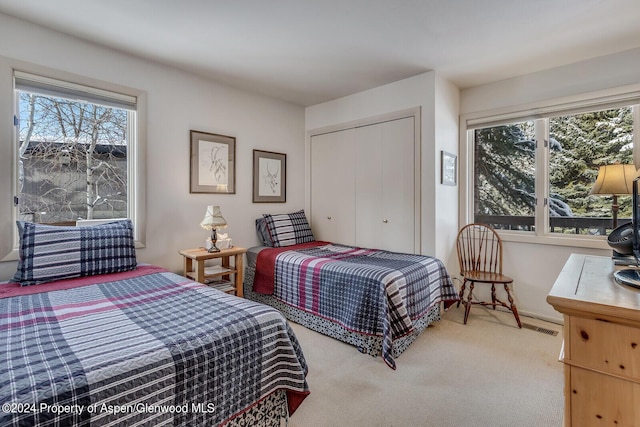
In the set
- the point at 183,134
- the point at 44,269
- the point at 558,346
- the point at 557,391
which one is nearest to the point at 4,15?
the point at 183,134

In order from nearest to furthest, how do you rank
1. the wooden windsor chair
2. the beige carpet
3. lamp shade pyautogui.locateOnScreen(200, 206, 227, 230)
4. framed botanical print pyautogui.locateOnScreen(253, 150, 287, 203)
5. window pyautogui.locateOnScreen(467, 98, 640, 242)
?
the beige carpet, window pyautogui.locateOnScreen(467, 98, 640, 242), lamp shade pyautogui.locateOnScreen(200, 206, 227, 230), the wooden windsor chair, framed botanical print pyautogui.locateOnScreen(253, 150, 287, 203)

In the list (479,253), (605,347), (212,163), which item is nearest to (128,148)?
(212,163)

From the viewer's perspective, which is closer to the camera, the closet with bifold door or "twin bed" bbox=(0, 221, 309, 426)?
"twin bed" bbox=(0, 221, 309, 426)

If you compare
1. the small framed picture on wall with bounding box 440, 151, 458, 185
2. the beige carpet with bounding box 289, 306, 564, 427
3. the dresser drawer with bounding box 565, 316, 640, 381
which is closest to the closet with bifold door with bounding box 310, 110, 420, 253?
the small framed picture on wall with bounding box 440, 151, 458, 185

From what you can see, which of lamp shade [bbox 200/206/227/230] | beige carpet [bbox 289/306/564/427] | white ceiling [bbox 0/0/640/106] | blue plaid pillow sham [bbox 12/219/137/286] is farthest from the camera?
lamp shade [bbox 200/206/227/230]

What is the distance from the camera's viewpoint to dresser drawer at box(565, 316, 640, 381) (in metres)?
0.89

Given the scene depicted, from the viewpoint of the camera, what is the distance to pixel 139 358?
1.02 m

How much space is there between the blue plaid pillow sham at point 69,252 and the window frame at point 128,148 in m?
0.32

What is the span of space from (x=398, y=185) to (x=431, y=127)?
674mm

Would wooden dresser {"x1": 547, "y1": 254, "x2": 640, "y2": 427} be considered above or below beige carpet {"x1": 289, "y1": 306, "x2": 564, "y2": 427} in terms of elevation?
above

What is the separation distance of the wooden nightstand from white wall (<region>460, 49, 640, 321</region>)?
2.85 metres

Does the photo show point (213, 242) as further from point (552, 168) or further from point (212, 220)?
point (552, 168)

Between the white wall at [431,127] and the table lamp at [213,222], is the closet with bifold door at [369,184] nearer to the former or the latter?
the white wall at [431,127]

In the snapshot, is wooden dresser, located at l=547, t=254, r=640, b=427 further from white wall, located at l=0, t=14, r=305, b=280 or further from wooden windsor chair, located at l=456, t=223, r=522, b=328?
white wall, located at l=0, t=14, r=305, b=280
